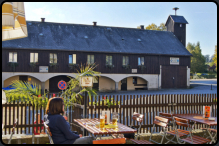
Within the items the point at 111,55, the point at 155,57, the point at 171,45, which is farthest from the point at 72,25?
the point at 171,45

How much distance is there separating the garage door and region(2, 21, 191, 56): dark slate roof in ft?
6.54

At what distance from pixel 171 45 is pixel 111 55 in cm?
874

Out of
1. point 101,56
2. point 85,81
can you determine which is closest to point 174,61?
point 101,56

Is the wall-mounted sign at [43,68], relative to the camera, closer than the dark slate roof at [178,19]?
Yes

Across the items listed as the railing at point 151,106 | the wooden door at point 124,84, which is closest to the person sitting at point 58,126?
the railing at point 151,106

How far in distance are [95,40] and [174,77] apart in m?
11.2

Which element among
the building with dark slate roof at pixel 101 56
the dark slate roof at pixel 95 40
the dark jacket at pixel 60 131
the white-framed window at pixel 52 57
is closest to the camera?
the dark jacket at pixel 60 131

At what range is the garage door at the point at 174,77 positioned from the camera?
31984 mm

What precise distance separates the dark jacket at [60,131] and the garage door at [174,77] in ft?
92.2

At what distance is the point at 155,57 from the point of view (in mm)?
31250

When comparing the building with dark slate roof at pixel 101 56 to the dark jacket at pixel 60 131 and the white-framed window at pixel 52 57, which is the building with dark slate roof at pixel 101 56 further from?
the dark jacket at pixel 60 131

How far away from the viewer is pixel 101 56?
29172 millimetres

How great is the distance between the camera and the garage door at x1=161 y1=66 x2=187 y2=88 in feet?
105

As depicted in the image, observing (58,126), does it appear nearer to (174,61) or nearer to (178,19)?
(174,61)
